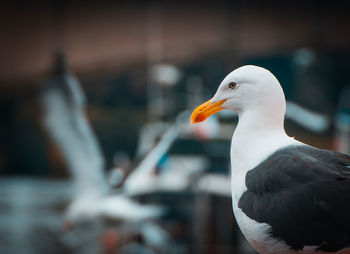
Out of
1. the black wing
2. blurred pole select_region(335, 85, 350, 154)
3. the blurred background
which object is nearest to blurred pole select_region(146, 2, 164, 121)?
the blurred background

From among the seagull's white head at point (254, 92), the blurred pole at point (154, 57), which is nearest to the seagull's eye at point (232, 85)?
the seagull's white head at point (254, 92)

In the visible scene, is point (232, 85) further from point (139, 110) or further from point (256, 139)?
point (139, 110)

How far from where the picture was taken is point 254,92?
1149mm

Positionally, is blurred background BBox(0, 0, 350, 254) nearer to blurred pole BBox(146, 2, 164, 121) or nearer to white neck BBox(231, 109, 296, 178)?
blurred pole BBox(146, 2, 164, 121)

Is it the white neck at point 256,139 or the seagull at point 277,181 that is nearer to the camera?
the seagull at point 277,181

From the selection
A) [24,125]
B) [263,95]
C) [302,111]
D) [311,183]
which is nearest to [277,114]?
[263,95]

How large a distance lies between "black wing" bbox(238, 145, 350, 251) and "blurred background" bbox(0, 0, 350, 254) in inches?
75.6

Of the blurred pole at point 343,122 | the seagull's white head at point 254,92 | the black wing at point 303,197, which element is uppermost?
the seagull's white head at point 254,92

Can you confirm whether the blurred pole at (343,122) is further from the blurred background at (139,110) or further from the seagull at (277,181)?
the seagull at (277,181)

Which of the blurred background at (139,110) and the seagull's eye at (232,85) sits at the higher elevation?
the seagull's eye at (232,85)

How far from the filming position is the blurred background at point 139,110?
9.87ft

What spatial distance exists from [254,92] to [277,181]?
0.22 m

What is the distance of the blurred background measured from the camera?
9.87ft

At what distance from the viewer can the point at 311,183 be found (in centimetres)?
100
